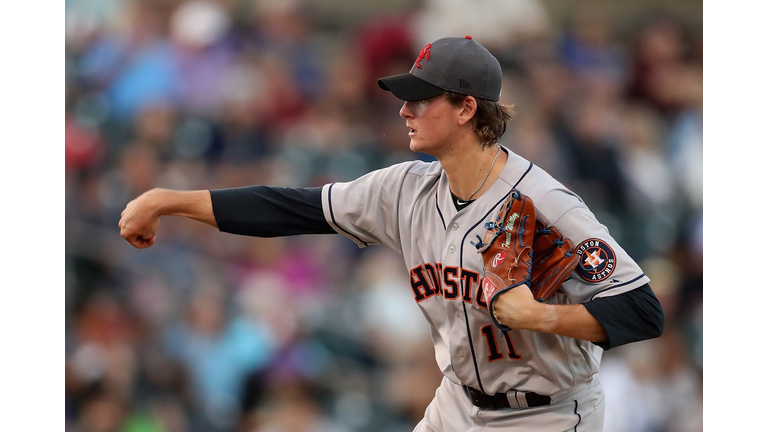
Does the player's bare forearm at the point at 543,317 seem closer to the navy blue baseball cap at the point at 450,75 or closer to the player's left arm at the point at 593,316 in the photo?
the player's left arm at the point at 593,316

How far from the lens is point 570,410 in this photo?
2482 millimetres

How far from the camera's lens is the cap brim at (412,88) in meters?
2.46

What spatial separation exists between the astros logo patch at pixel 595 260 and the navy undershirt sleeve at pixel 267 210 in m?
0.87

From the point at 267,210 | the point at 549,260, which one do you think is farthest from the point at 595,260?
the point at 267,210

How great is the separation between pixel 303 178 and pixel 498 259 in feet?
11.0

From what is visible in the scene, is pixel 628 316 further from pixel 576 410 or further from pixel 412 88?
pixel 412 88

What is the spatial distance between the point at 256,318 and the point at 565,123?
249 centimetres

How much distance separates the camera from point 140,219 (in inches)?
96.3

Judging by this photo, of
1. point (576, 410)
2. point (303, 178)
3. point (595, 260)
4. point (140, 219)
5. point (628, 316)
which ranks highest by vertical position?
point (303, 178)

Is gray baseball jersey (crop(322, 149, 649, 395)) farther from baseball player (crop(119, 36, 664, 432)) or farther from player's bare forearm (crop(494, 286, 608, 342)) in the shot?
player's bare forearm (crop(494, 286, 608, 342))

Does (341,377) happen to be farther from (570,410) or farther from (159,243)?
(570,410)

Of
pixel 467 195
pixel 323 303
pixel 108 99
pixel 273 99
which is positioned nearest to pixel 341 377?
pixel 323 303

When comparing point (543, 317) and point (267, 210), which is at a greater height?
point (267, 210)

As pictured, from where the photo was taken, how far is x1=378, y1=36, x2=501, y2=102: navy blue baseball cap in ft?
8.10
